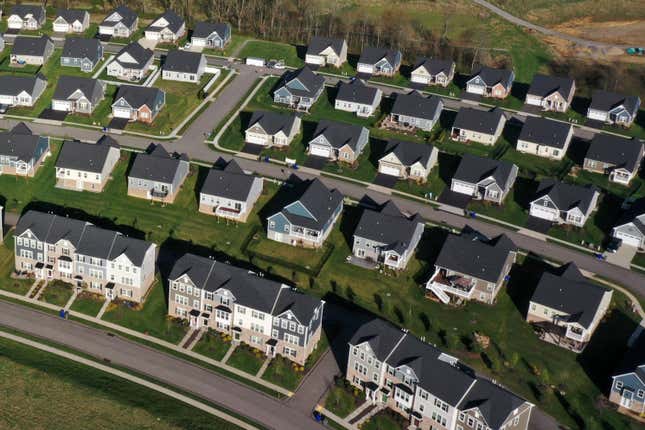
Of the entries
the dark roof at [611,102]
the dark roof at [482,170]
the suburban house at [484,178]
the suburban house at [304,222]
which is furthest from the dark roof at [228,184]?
the dark roof at [611,102]

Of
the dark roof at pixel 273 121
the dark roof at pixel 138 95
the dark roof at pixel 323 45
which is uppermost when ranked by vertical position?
the dark roof at pixel 323 45

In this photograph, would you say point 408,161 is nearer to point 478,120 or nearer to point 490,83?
point 478,120

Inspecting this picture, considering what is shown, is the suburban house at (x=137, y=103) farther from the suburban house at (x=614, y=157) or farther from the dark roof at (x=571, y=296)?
the dark roof at (x=571, y=296)

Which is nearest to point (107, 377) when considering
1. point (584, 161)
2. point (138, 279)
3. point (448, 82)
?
point (138, 279)

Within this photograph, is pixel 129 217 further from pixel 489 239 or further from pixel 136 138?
pixel 489 239

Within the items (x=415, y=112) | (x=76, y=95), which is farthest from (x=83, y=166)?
(x=415, y=112)
